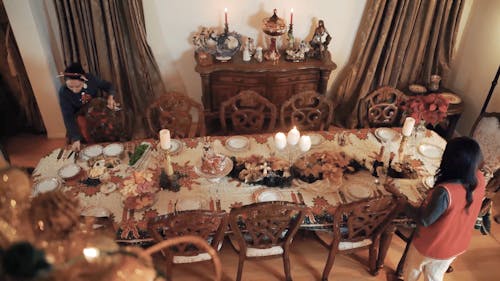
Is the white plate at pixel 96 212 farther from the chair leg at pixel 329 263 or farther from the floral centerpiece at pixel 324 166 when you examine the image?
the chair leg at pixel 329 263

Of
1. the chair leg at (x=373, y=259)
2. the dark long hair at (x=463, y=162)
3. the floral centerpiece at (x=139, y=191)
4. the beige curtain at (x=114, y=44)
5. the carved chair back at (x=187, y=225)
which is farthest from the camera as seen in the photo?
the beige curtain at (x=114, y=44)

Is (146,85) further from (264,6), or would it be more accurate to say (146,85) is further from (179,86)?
(264,6)

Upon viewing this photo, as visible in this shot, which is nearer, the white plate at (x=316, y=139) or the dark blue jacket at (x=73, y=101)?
the white plate at (x=316, y=139)

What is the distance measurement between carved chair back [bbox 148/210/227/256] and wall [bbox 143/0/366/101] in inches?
87.8

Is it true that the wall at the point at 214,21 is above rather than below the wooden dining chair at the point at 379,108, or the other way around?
above

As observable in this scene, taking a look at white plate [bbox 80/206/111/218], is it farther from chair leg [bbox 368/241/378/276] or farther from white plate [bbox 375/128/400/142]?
white plate [bbox 375/128/400/142]

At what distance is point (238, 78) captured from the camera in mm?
3949

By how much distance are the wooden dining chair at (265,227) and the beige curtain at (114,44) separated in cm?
169

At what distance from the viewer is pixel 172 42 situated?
4.06 meters

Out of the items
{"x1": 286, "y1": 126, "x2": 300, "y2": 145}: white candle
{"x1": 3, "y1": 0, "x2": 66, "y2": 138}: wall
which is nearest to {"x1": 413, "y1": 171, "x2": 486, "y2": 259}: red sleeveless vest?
{"x1": 286, "y1": 126, "x2": 300, "y2": 145}: white candle

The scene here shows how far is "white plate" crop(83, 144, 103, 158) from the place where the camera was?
2.90 m

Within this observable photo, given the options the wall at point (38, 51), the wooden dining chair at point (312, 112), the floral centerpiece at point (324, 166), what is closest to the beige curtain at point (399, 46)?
the wooden dining chair at point (312, 112)

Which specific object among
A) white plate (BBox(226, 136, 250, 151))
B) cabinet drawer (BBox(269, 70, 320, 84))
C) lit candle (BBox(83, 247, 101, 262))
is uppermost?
lit candle (BBox(83, 247, 101, 262))

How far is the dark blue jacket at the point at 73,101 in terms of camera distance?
3.17m
